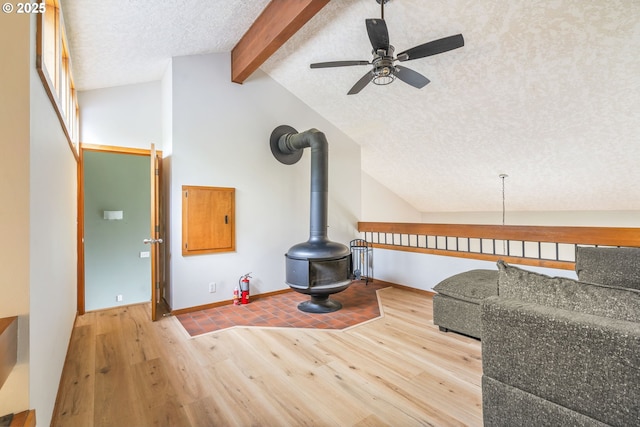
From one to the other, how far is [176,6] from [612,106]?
14.7ft

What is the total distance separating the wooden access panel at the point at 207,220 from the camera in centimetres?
368

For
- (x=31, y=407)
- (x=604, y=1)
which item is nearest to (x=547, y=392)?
(x=31, y=407)

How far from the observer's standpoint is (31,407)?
1093mm

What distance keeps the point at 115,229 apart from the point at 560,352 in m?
5.03

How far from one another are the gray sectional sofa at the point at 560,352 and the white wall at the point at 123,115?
4.24m

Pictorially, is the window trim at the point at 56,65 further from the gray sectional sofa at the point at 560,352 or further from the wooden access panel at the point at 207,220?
the gray sectional sofa at the point at 560,352

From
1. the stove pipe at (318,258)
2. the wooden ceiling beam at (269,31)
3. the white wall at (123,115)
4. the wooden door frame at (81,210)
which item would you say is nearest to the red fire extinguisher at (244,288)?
the stove pipe at (318,258)

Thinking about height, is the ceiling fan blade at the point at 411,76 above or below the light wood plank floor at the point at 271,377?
above

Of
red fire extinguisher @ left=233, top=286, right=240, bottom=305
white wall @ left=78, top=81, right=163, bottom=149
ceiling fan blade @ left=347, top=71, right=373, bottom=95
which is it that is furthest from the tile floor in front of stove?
ceiling fan blade @ left=347, top=71, right=373, bottom=95

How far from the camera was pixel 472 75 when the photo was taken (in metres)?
3.42

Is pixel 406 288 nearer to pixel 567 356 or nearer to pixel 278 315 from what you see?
pixel 278 315

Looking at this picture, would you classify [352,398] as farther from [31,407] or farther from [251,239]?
[251,239]

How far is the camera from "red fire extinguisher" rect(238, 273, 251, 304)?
3961 mm

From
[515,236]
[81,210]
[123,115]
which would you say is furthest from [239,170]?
[515,236]
